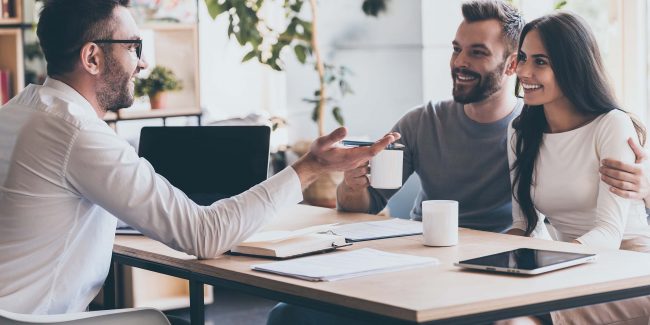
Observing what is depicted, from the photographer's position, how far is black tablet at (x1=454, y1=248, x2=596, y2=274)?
187cm

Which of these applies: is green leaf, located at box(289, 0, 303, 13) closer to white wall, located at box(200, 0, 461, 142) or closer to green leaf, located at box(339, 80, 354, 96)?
white wall, located at box(200, 0, 461, 142)

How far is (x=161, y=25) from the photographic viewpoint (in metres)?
5.03

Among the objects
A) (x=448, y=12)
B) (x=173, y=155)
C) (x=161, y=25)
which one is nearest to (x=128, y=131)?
(x=161, y=25)

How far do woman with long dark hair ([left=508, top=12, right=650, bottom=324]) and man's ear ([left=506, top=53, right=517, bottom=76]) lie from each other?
301 millimetres

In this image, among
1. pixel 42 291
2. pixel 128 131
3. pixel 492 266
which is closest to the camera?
pixel 492 266

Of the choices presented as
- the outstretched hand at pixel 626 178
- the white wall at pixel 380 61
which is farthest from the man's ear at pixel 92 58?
the white wall at pixel 380 61

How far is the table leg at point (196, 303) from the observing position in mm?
2150

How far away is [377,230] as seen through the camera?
2.46 metres

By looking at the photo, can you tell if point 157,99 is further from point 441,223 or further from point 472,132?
point 441,223

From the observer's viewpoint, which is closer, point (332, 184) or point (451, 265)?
point (451, 265)

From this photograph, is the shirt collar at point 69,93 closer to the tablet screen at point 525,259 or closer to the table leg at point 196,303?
the table leg at point 196,303

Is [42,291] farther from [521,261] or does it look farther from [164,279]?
[164,279]

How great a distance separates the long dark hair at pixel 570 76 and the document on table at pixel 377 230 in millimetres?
359

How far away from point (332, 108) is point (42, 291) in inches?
118
